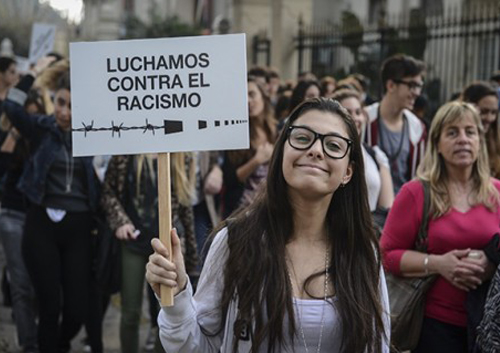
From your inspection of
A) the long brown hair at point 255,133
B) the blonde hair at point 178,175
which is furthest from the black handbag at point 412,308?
the long brown hair at point 255,133

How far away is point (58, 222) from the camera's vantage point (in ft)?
20.7

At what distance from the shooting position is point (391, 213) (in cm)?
468

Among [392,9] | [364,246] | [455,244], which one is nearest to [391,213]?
[455,244]

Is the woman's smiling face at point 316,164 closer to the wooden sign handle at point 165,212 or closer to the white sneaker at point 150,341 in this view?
the wooden sign handle at point 165,212

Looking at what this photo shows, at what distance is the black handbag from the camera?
14.8ft

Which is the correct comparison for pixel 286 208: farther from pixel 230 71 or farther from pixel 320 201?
pixel 230 71

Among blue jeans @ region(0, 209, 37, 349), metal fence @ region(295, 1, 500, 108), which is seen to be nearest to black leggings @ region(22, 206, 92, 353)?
blue jeans @ region(0, 209, 37, 349)

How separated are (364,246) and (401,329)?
1.35 m

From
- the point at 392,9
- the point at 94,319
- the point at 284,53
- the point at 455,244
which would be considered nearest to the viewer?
the point at 455,244

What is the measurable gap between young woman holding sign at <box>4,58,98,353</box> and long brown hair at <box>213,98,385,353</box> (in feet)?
10.3

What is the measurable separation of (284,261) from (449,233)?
5.30 feet

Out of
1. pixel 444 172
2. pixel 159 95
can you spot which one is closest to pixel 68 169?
pixel 444 172

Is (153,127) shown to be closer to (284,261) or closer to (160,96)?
(160,96)

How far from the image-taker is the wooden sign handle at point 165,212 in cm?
305
